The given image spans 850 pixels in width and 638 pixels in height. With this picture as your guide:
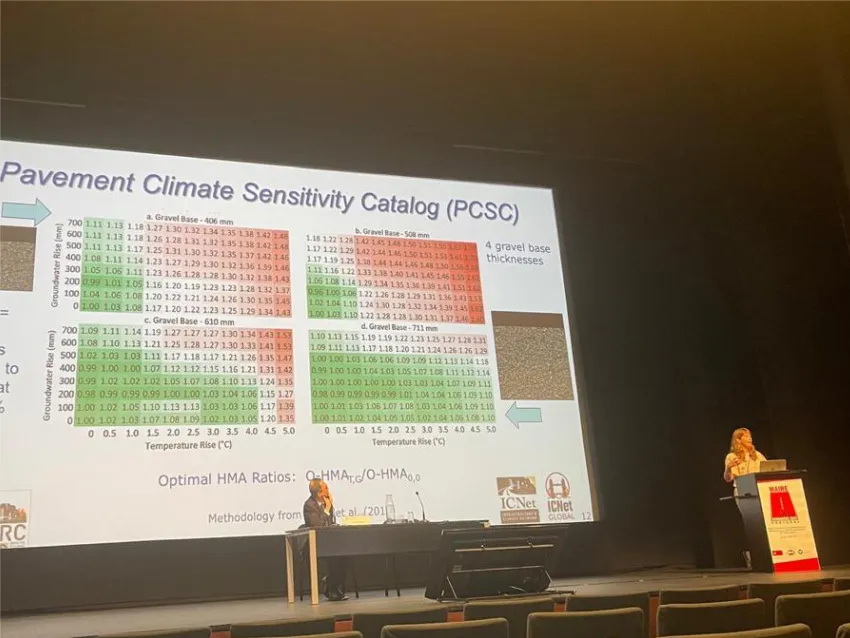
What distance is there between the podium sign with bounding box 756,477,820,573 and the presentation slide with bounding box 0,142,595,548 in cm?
133

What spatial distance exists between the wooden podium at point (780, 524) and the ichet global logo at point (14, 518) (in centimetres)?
451

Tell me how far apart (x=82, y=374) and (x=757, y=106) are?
5.59m

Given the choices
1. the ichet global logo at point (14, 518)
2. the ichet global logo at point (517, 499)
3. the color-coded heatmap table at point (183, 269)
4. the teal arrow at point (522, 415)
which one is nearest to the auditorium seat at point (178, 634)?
the ichet global logo at point (14, 518)

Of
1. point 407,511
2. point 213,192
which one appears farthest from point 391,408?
point 213,192

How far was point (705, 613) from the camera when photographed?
2422 millimetres

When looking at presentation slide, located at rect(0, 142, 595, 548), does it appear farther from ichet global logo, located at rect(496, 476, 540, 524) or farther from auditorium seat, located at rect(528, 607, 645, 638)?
auditorium seat, located at rect(528, 607, 645, 638)

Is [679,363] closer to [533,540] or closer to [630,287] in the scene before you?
[630,287]

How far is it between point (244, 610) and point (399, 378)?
1930 mm

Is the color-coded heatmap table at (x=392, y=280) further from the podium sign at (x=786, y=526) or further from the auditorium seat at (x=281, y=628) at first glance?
the auditorium seat at (x=281, y=628)

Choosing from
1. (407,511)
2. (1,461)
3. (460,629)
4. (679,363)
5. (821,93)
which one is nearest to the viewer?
(460,629)

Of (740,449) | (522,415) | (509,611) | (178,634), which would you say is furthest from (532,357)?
(178,634)

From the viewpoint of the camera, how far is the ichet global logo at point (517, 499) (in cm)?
542

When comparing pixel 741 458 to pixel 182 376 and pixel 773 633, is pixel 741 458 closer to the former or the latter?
pixel 773 633

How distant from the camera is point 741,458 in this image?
5293 mm
